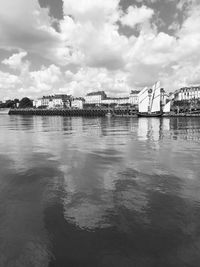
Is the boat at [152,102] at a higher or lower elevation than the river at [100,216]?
higher

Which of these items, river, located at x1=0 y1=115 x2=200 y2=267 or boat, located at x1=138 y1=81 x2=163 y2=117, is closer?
river, located at x1=0 y1=115 x2=200 y2=267

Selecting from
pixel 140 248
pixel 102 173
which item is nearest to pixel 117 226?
pixel 140 248

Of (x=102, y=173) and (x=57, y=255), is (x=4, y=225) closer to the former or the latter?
(x=57, y=255)

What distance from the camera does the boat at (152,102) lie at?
121406mm

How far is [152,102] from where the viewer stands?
407 feet

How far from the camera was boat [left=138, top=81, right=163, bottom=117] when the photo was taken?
121406mm

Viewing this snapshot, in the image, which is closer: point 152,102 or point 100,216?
point 100,216

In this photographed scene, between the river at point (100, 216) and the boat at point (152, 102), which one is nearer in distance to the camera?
the river at point (100, 216)

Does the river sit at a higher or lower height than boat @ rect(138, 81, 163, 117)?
lower

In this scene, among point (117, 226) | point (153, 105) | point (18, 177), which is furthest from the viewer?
point (153, 105)

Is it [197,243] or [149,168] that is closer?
[197,243]

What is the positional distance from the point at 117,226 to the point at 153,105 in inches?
4699

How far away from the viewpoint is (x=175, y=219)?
8.47m

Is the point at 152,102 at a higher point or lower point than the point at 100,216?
higher
